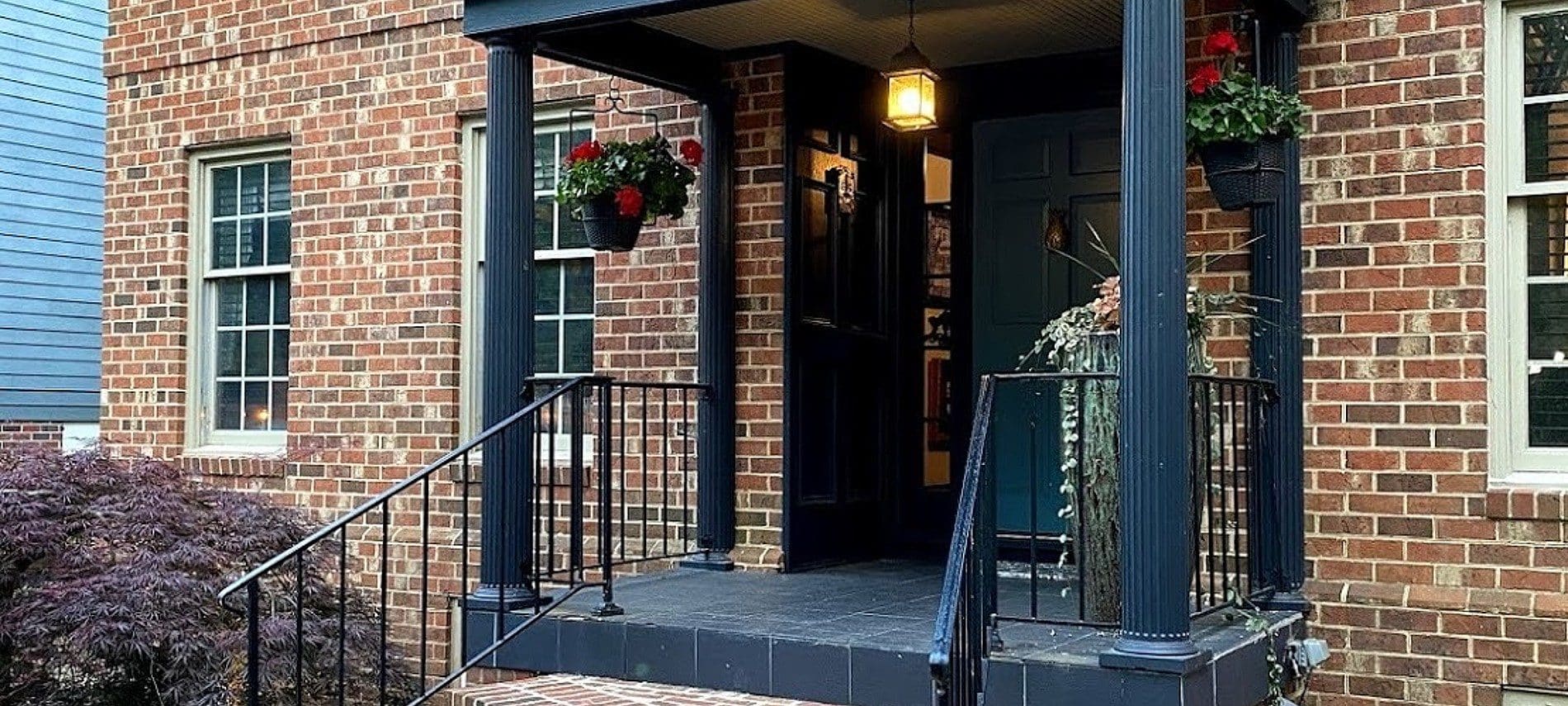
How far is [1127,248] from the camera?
184 inches

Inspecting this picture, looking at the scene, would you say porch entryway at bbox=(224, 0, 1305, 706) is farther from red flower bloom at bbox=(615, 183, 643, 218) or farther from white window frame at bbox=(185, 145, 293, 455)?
white window frame at bbox=(185, 145, 293, 455)

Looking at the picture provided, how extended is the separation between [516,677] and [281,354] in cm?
345

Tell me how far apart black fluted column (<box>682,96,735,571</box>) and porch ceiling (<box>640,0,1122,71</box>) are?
452 millimetres

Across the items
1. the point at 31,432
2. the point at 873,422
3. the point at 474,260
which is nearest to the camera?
the point at 873,422

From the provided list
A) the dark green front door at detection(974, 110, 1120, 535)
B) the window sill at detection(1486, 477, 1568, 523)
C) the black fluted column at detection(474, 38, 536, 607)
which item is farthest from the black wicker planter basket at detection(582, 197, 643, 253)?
the window sill at detection(1486, 477, 1568, 523)

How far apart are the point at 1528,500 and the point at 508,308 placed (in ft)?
12.3

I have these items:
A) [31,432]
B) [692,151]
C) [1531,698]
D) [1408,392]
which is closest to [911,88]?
[692,151]

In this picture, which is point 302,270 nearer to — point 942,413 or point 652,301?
point 652,301

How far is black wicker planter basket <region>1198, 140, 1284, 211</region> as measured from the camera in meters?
5.31

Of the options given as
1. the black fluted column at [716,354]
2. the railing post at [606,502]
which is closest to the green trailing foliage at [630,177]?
the black fluted column at [716,354]

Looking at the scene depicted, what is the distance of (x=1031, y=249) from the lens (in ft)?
23.4

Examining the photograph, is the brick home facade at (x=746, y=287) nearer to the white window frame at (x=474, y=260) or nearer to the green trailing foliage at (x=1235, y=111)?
the white window frame at (x=474, y=260)

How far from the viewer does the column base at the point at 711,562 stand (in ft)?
23.0

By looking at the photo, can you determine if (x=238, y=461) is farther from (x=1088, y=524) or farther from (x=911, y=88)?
(x=1088, y=524)
